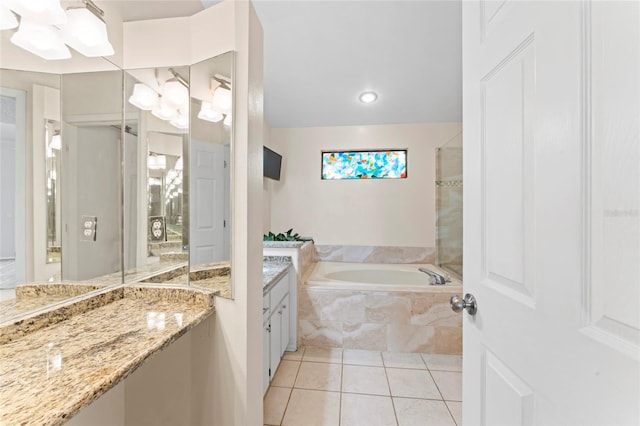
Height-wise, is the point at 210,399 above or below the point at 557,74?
below

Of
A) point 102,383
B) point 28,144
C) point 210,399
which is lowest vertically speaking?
point 210,399

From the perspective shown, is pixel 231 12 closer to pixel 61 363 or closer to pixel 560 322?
pixel 61 363

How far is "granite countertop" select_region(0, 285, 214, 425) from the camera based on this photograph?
55cm

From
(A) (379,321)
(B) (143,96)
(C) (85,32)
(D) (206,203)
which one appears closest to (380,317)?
(A) (379,321)

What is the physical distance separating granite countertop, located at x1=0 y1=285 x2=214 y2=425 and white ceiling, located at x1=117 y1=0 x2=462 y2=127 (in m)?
1.30

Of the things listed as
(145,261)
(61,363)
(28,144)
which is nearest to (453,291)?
(145,261)

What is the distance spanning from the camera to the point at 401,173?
11.0ft

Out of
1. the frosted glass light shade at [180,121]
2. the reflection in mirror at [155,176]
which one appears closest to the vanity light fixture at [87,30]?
the reflection in mirror at [155,176]

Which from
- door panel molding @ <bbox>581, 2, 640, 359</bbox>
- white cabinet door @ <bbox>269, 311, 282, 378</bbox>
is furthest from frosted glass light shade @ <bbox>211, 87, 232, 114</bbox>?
white cabinet door @ <bbox>269, 311, 282, 378</bbox>

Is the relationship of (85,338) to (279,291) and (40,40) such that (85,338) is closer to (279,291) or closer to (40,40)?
(40,40)

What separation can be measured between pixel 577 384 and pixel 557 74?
1.98 feet

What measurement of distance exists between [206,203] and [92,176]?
0.50 m

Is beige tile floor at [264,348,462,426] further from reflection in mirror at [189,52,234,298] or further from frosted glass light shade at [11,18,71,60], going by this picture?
frosted glass light shade at [11,18,71,60]

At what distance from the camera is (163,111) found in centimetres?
129
